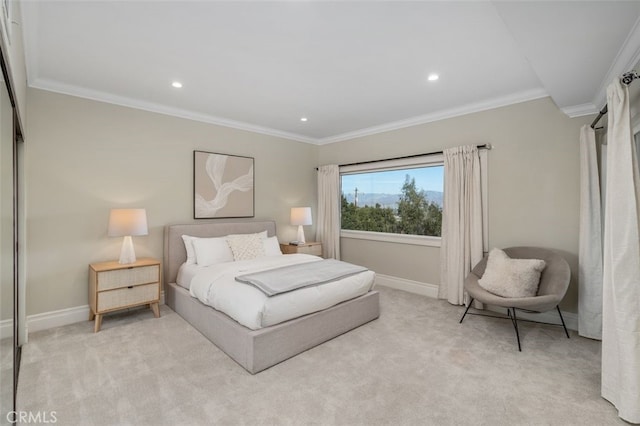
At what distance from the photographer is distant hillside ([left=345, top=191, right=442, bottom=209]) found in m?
4.41

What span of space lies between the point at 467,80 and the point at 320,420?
10.8 ft

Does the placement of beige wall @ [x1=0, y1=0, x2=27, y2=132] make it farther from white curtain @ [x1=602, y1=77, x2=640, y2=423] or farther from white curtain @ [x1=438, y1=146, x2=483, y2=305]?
white curtain @ [x1=438, y1=146, x2=483, y2=305]

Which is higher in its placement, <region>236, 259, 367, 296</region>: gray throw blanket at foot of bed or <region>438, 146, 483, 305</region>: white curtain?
<region>438, 146, 483, 305</region>: white curtain

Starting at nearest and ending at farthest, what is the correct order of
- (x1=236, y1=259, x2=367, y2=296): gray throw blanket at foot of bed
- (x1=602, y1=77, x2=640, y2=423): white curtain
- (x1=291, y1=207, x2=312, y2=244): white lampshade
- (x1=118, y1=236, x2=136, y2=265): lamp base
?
(x1=602, y1=77, x2=640, y2=423): white curtain
(x1=236, y1=259, x2=367, y2=296): gray throw blanket at foot of bed
(x1=118, y1=236, x2=136, y2=265): lamp base
(x1=291, y1=207, x2=312, y2=244): white lampshade

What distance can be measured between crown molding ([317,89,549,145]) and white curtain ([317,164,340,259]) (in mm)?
676

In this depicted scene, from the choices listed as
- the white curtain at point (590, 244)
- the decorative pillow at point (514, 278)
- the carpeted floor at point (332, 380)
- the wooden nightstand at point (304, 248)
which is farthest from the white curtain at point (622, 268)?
the wooden nightstand at point (304, 248)

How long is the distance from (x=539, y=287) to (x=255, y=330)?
2813 mm

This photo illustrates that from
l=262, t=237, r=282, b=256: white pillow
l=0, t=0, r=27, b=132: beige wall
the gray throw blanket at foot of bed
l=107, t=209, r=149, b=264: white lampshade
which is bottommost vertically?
the gray throw blanket at foot of bed

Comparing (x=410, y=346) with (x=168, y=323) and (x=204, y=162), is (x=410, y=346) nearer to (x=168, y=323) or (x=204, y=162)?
(x=168, y=323)

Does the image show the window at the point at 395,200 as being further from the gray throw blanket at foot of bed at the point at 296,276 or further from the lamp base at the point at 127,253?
the lamp base at the point at 127,253

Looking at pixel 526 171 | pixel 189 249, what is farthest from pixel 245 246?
pixel 526 171

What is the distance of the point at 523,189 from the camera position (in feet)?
11.5

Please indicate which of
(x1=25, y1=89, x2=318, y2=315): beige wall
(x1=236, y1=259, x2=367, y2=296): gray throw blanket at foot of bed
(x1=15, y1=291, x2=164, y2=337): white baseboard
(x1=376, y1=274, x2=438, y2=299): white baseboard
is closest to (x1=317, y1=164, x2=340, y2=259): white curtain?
(x1=376, y1=274, x2=438, y2=299): white baseboard

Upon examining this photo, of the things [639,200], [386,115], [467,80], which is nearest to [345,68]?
[467,80]
